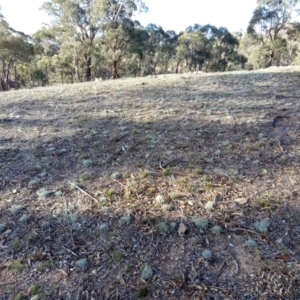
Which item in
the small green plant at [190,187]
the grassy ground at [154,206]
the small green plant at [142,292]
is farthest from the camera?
the small green plant at [190,187]

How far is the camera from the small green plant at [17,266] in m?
2.54

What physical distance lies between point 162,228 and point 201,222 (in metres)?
0.46

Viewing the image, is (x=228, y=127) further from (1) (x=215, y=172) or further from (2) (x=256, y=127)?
(1) (x=215, y=172)

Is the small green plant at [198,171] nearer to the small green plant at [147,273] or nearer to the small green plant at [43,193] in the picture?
the small green plant at [147,273]

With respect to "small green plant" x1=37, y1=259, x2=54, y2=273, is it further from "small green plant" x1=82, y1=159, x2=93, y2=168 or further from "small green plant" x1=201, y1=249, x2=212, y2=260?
"small green plant" x1=82, y1=159, x2=93, y2=168

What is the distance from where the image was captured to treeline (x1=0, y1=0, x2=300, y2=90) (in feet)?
63.4

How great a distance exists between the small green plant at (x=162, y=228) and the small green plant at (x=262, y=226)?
1.00 metres

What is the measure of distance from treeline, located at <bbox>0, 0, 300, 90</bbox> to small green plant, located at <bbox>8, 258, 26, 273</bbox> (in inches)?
748

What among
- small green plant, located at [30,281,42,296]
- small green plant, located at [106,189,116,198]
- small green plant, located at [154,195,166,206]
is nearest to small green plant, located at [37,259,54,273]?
small green plant, located at [30,281,42,296]

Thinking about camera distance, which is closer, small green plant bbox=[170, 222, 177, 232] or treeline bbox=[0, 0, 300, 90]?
small green plant bbox=[170, 222, 177, 232]

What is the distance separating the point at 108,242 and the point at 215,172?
193 centimetres

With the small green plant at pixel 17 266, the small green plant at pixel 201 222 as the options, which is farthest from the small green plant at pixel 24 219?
the small green plant at pixel 201 222

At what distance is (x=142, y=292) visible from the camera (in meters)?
2.28

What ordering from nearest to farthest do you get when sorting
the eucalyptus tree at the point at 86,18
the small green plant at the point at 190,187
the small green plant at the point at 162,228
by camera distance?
the small green plant at the point at 162,228 < the small green plant at the point at 190,187 < the eucalyptus tree at the point at 86,18
